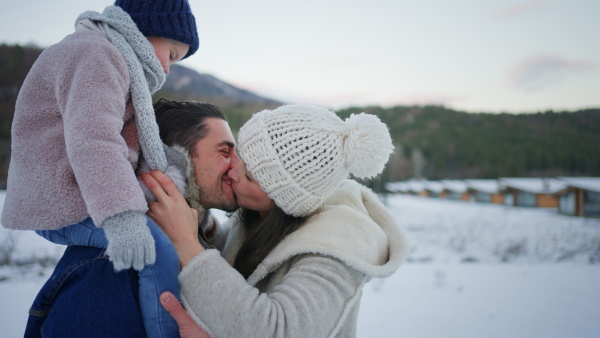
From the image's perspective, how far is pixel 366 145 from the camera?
6.10 ft

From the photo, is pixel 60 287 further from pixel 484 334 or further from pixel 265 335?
pixel 484 334

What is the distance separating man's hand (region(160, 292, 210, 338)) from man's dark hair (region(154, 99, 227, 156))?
89cm

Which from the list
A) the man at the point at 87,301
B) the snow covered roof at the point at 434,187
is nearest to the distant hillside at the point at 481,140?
the snow covered roof at the point at 434,187

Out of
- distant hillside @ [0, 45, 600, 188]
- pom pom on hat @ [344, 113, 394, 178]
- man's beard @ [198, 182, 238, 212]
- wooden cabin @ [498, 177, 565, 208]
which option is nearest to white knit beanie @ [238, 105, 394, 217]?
pom pom on hat @ [344, 113, 394, 178]

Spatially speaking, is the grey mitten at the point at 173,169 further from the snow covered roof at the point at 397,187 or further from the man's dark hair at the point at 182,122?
the snow covered roof at the point at 397,187

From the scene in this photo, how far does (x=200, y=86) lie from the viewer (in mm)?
99875

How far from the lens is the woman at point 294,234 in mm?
1405

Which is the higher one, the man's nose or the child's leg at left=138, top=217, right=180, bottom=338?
the man's nose

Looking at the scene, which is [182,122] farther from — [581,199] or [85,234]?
[581,199]

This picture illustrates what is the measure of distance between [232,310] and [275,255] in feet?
1.41

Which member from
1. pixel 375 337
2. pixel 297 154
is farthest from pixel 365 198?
pixel 375 337

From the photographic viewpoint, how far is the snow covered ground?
21.1ft

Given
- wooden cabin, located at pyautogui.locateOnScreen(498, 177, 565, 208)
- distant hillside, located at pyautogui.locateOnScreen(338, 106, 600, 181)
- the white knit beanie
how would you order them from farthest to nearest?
1. distant hillside, located at pyautogui.locateOnScreen(338, 106, 600, 181)
2. wooden cabin, located at pyautogui.locateOnScreen(498, 177, 565, 208)
3. the white knit beanie

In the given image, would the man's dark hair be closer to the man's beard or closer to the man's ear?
the man's ear
